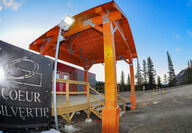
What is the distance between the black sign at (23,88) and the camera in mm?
1721

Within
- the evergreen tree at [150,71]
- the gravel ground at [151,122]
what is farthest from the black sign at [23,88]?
the evergreen tree at [150,71]

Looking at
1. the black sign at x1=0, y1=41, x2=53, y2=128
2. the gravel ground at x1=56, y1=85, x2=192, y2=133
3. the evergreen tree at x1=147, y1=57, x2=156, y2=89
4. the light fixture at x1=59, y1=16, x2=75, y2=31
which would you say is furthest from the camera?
the evergreen tree at x1=147, y1=57, x2=156, y2=89

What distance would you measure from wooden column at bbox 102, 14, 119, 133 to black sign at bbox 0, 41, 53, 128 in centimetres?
173

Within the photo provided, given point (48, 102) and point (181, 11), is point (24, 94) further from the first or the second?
point (181, 11)

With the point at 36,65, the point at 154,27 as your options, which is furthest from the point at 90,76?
the point at 36,65

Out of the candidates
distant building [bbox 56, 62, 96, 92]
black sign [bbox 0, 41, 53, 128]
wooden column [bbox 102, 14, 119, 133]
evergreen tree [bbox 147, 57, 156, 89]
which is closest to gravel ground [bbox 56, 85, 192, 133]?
wooden column [bbox 102, 14, 119, 133]

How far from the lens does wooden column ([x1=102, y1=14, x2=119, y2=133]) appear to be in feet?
9.86

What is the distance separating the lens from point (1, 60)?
1709mm

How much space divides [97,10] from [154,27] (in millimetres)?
11910

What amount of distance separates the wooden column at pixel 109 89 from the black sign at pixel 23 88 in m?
1.73

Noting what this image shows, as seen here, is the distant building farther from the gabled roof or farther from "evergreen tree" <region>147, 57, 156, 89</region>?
"evergreen tree" <region>147, 57, 156, 89</region>

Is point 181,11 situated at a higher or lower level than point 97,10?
higher

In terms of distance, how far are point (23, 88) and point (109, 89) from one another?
7.68 ft

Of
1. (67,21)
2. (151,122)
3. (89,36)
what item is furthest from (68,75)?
(67,21)
